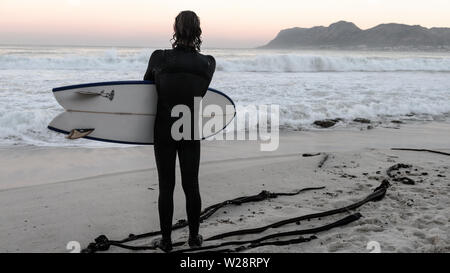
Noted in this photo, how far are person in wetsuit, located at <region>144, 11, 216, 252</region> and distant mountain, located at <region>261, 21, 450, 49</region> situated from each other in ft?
306

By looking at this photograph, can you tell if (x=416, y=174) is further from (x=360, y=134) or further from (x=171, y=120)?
(x=171, y=120)

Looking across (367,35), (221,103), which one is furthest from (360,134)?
(367,35)

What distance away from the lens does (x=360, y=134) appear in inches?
276

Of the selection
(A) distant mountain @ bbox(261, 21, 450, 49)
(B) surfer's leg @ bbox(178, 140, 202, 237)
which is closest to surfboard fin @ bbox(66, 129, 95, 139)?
(B) surfer's leg @ bbox(178, 140, 202, 237)

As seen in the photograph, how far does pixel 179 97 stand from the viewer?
2594 mm

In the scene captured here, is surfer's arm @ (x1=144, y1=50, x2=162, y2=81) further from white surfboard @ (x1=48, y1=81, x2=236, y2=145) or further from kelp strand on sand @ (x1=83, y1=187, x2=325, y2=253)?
kelp strand on sand @ (x1=83, y1=187, x2=325, y2=253)

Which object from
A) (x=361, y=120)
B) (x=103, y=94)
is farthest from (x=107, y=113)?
(x=361, y=120)

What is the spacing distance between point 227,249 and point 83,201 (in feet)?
5.46

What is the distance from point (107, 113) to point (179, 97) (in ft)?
3.04

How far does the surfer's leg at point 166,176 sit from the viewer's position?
2.62 metres

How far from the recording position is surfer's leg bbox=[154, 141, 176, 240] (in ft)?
8.61

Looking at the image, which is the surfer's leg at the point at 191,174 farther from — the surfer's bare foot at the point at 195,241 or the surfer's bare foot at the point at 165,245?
the surfer's bare foot at the point at 165,245

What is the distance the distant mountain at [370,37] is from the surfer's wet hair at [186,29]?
93341 mm

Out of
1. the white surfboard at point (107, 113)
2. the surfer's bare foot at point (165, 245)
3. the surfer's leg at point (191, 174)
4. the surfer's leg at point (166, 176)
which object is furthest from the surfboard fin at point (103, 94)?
the surfer's bare foot at point (165, 245)
